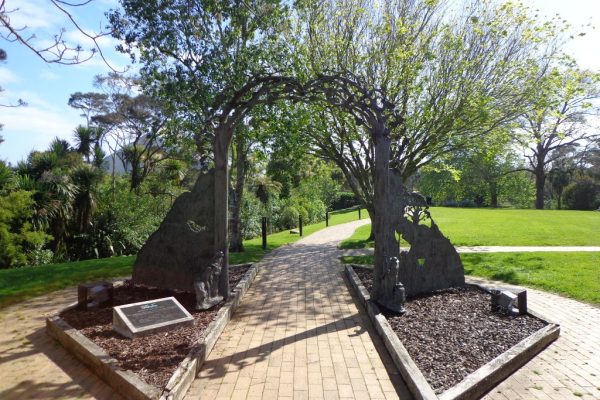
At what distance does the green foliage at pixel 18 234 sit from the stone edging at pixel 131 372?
8.05 metres

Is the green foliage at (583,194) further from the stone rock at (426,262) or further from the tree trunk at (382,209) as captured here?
the tree trunk at (382,209)

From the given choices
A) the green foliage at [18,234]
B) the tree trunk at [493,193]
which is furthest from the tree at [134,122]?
the tree trunk at [493,193]

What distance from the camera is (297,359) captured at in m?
5.34

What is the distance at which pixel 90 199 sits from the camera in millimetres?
16438

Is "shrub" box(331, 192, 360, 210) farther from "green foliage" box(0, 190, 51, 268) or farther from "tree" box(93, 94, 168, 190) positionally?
"green foliage" box(0, 190, 51, 268)

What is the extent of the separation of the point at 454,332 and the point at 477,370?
4.49 feet

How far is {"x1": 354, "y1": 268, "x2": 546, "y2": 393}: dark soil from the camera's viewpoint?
4879mm

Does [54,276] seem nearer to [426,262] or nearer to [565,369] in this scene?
[426,262]

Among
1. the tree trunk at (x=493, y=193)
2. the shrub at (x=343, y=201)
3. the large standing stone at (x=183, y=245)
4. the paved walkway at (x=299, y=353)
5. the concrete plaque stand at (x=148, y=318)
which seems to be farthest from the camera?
the shrub at (x=343, y=201)

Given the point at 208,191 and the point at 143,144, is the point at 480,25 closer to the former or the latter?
the point at 208,191

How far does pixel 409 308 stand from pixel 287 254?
8.23 metres

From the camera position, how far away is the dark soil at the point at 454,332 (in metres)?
4.88

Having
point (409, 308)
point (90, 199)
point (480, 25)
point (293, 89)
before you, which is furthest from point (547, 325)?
point (90, 199)

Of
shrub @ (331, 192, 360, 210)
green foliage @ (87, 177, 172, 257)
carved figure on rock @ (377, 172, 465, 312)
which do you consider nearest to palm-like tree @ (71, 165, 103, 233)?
green foliage @ (87, 177, 172, 257)
